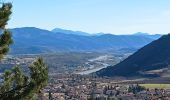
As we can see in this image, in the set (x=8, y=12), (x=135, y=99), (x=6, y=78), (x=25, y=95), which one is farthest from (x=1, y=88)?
(x=135, y=99)

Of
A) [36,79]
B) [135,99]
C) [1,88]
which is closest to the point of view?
[36,79]

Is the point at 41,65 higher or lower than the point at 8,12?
lower

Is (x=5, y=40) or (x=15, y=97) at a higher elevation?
(x=5, y=40)

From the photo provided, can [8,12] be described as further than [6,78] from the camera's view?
→ No

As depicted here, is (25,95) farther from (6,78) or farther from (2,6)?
(2,6)

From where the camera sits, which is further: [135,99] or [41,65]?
[135,99]

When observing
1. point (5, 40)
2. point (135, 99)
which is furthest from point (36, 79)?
point (135, 99)

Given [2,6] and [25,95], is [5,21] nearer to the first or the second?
[2,6]

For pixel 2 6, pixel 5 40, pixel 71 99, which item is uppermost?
pixel 2 6

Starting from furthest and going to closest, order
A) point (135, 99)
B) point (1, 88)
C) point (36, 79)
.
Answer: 1. point (135, 99)
2. point (1, 88)
3. point (36, 79)
